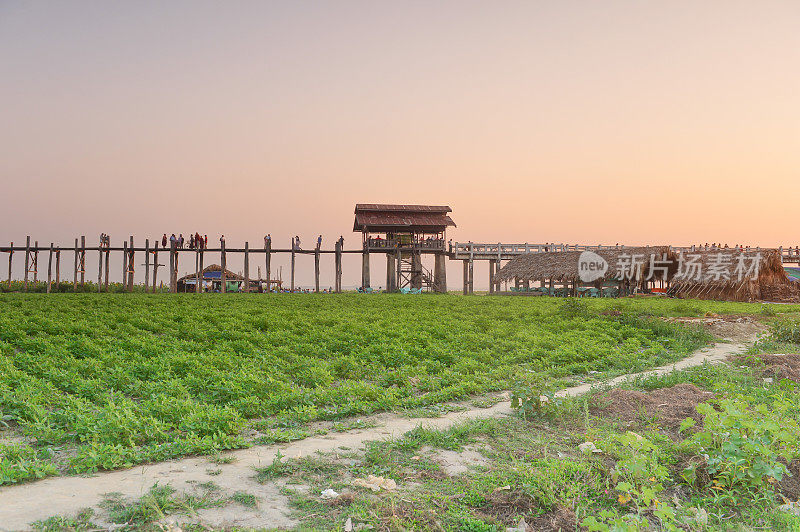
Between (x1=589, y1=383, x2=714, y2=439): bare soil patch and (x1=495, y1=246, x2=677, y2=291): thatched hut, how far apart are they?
106 ft

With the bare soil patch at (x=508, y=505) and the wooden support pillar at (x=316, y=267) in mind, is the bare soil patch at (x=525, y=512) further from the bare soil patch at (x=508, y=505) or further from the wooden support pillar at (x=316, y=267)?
the wooden support pillar at (x=316, y=267)

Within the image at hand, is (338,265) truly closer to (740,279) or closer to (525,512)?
(740,279)

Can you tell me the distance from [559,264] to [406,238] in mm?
13968

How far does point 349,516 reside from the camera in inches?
183

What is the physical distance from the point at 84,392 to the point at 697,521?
8.59 meters

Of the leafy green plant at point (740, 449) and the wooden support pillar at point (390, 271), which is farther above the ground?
the wooden support pillar at point (390, 271)

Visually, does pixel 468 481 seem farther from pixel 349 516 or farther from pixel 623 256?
pixel 623 256

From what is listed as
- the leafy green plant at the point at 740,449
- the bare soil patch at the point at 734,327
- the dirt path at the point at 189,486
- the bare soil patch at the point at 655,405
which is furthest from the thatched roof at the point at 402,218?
the leafy green plant at the point at 740,449

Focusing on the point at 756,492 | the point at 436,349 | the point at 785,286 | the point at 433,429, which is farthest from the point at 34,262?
the point at 785,286

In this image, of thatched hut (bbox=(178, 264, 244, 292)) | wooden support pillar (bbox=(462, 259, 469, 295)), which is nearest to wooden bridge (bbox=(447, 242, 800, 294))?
wooden support pillar (bbox=(462, 259, 469, 295))

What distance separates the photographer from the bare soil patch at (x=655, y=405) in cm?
725

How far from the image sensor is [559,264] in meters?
42.4


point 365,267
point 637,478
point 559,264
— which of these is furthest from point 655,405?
point 365,267

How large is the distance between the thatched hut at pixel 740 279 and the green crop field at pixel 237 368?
20813 mm
